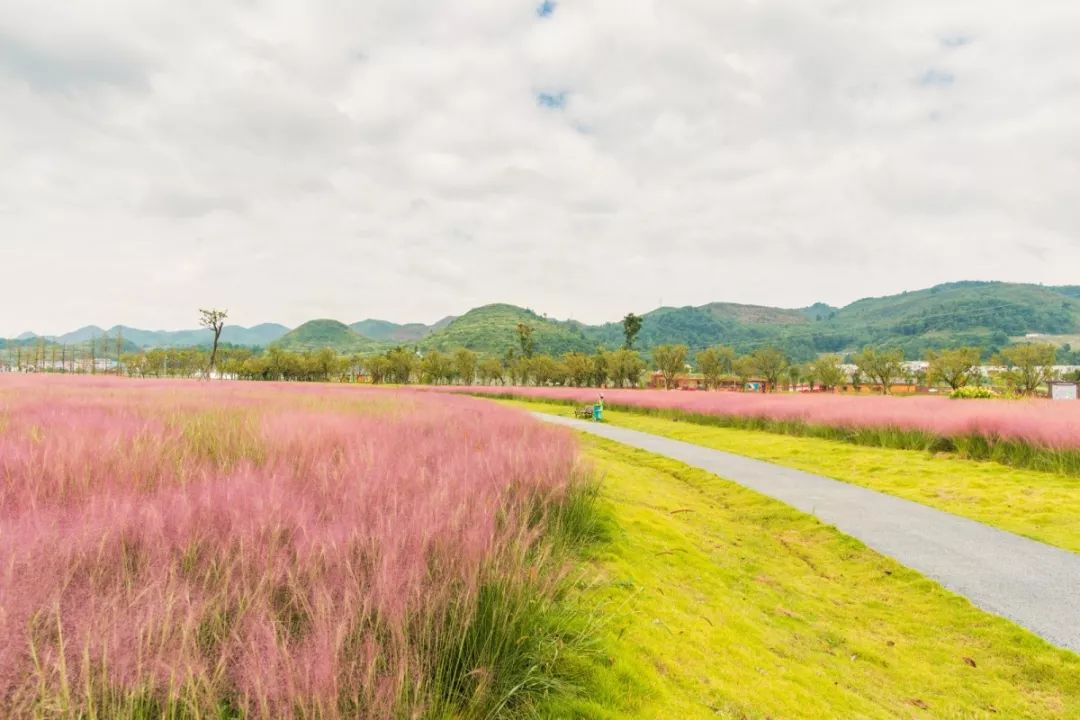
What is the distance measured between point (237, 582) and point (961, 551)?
1009 cm

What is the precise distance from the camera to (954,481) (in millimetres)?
12695

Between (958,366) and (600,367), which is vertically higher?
(958,366)

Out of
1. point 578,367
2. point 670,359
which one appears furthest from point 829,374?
point 578,367

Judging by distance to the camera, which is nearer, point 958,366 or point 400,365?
point 958,366

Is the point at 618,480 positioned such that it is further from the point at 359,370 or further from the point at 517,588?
the point at 359,370

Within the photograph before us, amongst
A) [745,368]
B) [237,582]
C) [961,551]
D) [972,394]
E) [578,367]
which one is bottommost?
[961,551]

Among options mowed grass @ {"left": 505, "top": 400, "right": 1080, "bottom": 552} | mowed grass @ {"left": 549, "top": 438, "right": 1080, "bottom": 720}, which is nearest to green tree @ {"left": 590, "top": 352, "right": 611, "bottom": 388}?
mowed grass @ {"left": 505, "top": 400, "right": 1080, "bottom": 552}

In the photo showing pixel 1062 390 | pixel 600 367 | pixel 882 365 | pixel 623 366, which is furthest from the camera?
→ pixel 600 367

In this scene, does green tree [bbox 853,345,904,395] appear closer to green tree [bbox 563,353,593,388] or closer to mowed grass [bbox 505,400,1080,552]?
green tree [bbox 563,353,593,388]

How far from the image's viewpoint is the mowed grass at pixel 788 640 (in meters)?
3.81

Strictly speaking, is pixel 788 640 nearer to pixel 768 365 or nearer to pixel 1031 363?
pixel 1031 363

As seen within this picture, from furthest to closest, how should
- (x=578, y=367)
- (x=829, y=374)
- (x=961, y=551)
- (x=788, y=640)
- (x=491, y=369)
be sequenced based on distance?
(x=491, y=369) < (x=578, y=367) < (x=829, y=374) < (x=961, y=551) < (x=788, y=640)

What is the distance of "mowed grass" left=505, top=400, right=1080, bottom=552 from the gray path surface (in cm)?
61

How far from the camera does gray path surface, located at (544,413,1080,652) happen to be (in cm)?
622
